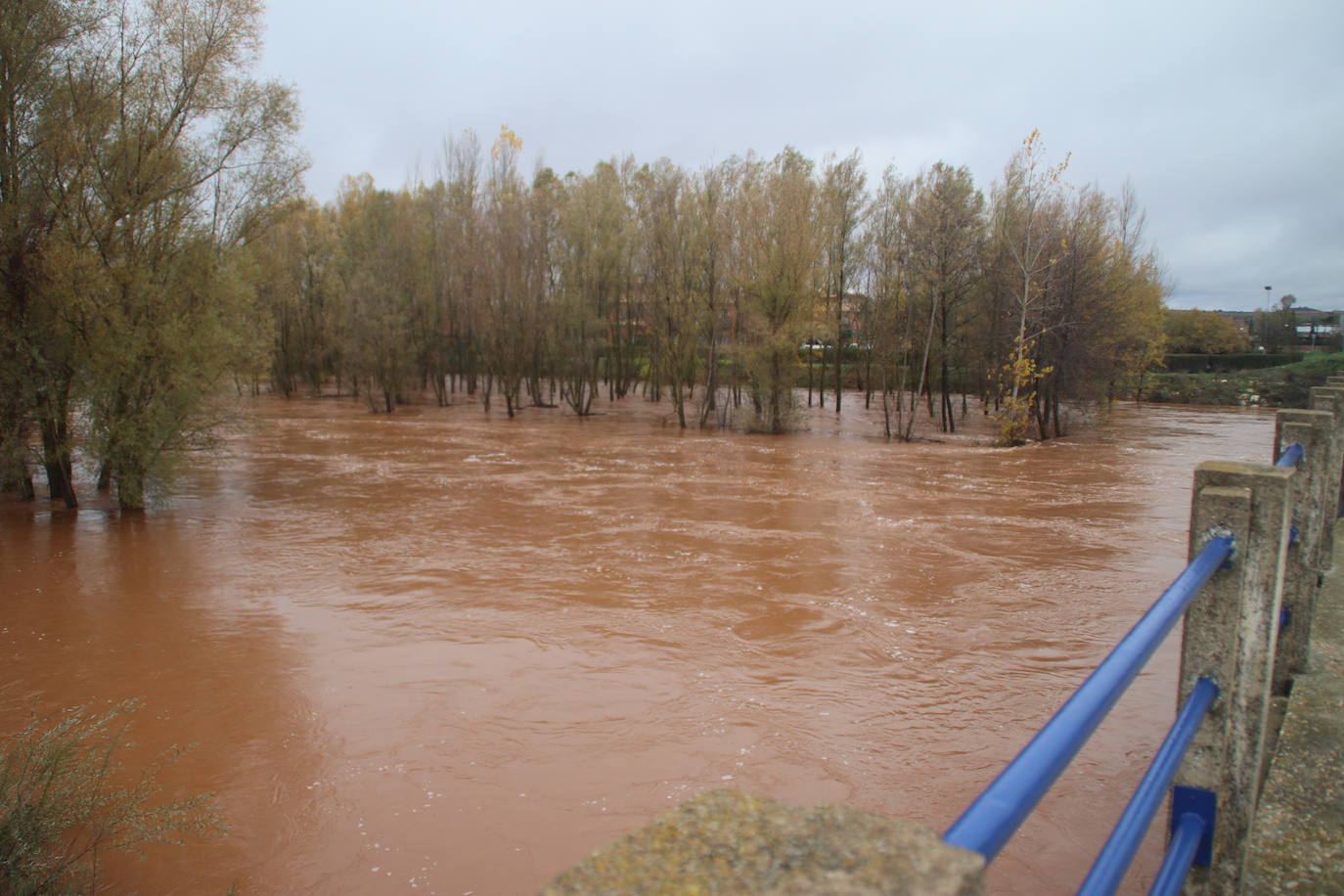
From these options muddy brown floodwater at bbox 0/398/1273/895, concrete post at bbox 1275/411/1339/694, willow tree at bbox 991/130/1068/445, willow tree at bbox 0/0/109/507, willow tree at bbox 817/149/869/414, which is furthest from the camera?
willow tree at bbox 817/149/869/414

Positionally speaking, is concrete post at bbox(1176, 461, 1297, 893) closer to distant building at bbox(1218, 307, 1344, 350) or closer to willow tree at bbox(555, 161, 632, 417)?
willow tree at bbox(555, 161, 632, 417)

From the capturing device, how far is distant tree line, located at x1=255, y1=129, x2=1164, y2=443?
89.3ft

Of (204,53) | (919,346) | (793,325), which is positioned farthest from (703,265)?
(204,53)

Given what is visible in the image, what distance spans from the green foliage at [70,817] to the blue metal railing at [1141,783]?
15.9ft

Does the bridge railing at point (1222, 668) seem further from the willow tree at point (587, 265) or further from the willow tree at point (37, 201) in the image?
the willow tree at point (587, 265)

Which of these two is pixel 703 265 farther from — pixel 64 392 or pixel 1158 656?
pixel 1158 656

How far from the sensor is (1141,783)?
1.76 meters

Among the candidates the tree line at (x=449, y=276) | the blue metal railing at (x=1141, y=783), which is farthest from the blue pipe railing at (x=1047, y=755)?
the tree line at (x=449, y=276)

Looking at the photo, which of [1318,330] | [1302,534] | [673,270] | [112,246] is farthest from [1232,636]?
[1318,330]

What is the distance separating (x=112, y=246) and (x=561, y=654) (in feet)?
40.4

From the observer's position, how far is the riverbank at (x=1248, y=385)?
43.4 m

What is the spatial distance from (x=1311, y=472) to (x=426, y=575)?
9.49m

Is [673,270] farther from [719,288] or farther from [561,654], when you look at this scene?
[561,654]

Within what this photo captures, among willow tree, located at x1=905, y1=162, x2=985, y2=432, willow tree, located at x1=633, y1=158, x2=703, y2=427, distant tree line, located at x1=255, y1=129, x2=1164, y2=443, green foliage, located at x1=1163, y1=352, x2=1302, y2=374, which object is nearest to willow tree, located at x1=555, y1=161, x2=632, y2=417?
distant tree line, located at x1=255, y1=129, x2=1164, y2=443
